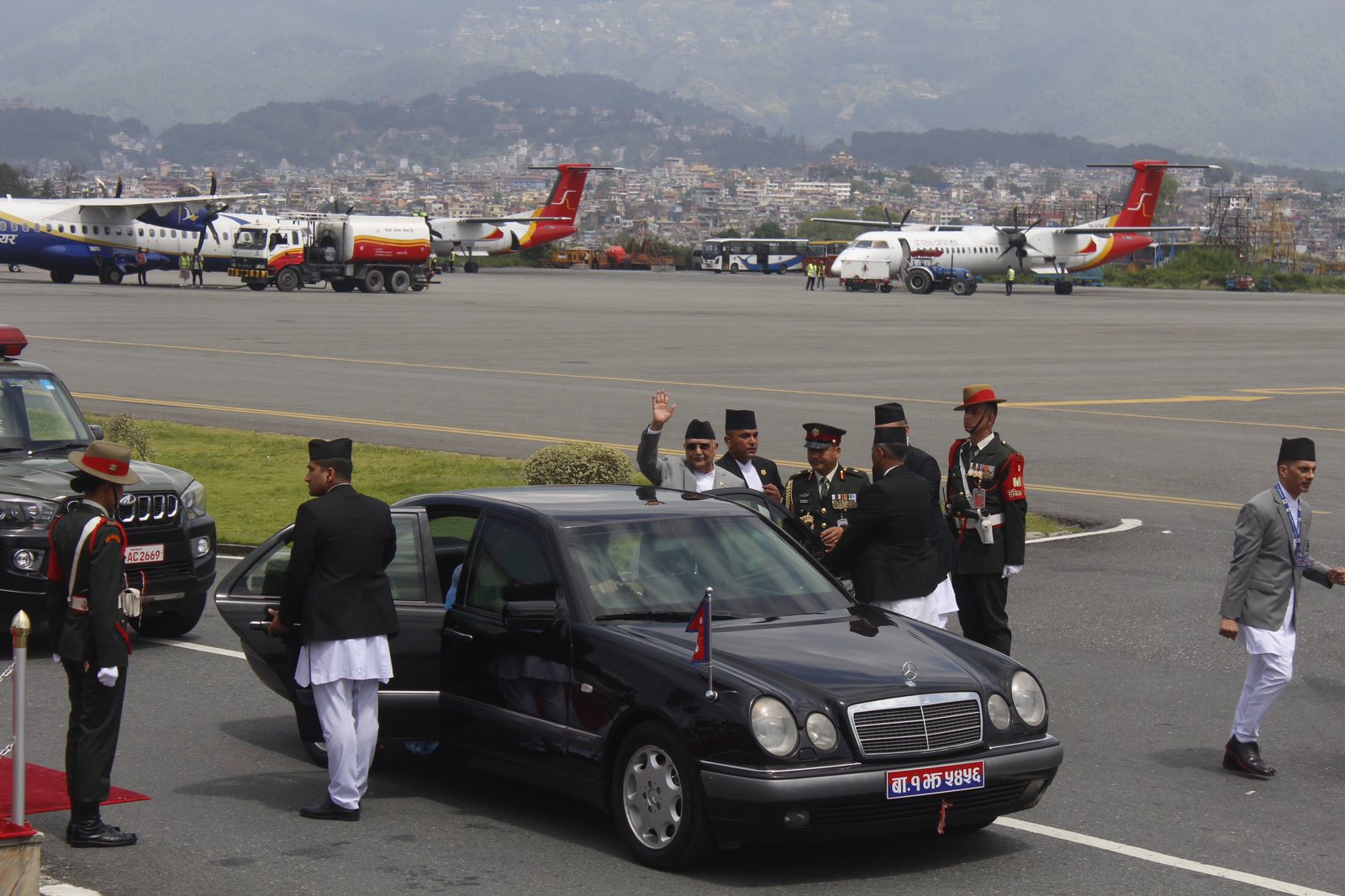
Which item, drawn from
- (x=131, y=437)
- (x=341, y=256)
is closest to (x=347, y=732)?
(x=131, y=437)

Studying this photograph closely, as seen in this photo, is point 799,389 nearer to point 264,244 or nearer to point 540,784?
point 540,784

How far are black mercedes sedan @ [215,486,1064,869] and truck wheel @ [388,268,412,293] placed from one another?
63.3m

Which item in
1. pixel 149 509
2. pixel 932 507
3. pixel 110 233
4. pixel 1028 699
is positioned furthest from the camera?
pixel 110 233

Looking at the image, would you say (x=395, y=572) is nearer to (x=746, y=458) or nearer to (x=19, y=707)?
(x=19, y=707)

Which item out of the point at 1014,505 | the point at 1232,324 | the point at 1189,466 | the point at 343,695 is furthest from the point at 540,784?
the point at 1232,324

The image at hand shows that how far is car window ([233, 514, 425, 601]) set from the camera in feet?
28.7

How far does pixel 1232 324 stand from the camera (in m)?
59.1

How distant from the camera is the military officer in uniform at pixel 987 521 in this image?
1004 centimetres

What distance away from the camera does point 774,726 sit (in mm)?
7020

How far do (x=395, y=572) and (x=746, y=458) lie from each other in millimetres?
3081

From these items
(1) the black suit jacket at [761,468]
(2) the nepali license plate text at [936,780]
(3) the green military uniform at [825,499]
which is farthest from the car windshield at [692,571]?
(1) the black suit jacket at [761,468]

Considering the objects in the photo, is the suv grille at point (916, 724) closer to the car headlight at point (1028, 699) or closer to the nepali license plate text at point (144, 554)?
the car headlight at point (1028, 699)

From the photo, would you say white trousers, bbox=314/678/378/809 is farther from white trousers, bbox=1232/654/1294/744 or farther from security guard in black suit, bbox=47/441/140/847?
white trousers, bbox=1232/654/1294/744

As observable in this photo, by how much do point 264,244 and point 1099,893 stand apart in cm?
6963
